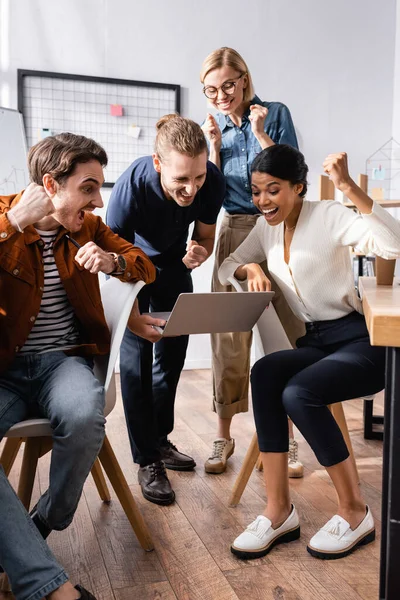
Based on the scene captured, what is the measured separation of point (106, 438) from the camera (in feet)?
5.25

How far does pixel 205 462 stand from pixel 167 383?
359mm

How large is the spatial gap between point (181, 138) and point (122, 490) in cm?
98

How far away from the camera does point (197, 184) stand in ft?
5.86

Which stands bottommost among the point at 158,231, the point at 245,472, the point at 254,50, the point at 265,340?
the point at 245,472

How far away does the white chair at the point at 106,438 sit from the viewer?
1.40 m

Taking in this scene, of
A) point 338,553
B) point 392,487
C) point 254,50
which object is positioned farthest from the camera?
point 254,50

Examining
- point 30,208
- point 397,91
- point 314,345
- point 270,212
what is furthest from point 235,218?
point 397,91

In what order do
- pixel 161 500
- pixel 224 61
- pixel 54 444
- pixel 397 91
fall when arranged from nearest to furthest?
pixel 54 444 → pixel 161 500 → pixel 224 61 → pixel 397 91

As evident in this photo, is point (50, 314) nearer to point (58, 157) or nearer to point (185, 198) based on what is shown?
point (58, 157)

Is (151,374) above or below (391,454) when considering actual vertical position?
below

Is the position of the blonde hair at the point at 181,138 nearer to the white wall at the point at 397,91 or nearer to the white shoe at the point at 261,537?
the white shoe at the point at 261,537

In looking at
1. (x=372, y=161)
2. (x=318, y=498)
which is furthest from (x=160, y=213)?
(x=372, y=161)

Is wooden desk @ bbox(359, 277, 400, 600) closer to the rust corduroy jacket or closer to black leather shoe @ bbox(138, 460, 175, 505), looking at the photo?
the rust corduroy jacket

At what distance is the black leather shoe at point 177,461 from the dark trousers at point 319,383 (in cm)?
69
